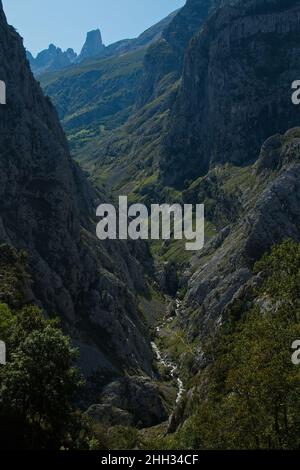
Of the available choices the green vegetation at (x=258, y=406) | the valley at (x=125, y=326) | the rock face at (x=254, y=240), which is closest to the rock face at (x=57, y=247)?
the valley at (x=125, y=326)

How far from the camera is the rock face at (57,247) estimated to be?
131250 millimetres

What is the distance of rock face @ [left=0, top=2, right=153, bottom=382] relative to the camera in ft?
431

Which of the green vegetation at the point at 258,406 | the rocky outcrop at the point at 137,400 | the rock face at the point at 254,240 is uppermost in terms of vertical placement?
the rock face at the point at 254,240

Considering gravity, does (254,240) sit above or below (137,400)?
above

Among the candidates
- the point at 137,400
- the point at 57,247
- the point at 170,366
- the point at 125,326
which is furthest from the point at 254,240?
the point at 137,400

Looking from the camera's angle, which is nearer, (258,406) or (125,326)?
(258,406)

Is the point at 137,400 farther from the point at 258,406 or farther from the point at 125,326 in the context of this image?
the point at 258,406

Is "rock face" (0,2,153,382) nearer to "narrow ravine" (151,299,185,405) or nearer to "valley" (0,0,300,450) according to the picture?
"valley" (0,0,300,450)

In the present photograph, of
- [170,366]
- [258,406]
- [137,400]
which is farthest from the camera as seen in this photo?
[170,366]

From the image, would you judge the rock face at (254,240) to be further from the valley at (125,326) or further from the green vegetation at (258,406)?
the green vegetation at (258,406)

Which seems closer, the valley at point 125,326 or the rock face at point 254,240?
the valley at point 125,326

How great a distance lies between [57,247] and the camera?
146750 millimetres

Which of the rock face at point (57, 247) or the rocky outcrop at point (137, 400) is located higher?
the rock face at point (57, 247)

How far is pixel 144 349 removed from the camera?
15575cm
